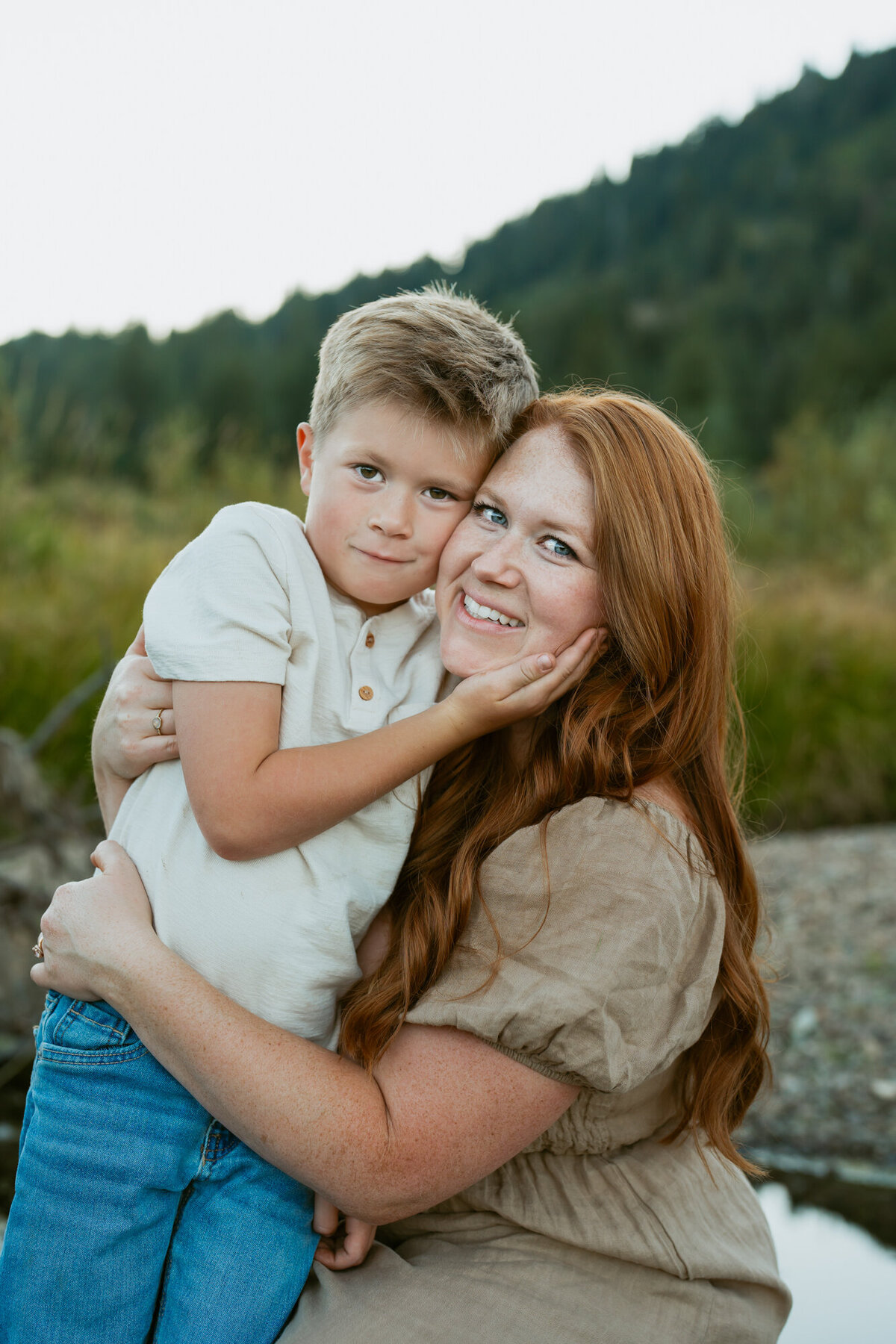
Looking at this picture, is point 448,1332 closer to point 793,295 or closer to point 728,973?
point 728,973

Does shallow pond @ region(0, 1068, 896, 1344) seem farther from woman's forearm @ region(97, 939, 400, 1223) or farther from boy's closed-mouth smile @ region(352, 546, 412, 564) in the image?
boy's closed-mouth smile @ region(352, 546, 412, 564)

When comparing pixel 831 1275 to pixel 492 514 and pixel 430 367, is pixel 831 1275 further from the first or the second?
pixel 430 367

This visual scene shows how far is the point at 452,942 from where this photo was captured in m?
1.77

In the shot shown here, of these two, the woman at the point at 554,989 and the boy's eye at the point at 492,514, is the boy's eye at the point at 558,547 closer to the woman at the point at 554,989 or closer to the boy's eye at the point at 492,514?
the woman at the point at 554,989

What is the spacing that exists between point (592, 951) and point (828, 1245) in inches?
110

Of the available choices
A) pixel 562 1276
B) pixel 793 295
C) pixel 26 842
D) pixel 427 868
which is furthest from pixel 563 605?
pixel 793 295

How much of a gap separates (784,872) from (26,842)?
15.9 feet

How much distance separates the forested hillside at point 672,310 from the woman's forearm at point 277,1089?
7203 millimetres

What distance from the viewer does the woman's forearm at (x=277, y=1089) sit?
62.8 inches

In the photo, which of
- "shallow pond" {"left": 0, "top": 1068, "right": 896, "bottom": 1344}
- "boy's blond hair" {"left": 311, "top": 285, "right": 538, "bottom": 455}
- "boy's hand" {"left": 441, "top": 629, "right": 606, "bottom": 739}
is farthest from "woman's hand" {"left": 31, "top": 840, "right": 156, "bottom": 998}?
"shallow pond" {"left": 0, "top": 1068, "right": 896, "bottom": 1344}

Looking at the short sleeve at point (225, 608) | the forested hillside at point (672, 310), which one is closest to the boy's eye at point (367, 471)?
the short sleeve at point (225, 608)

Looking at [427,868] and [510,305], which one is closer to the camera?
[427,868]

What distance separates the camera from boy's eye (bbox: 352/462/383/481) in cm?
199

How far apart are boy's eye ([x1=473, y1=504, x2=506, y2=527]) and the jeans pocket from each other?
1.11 meters
